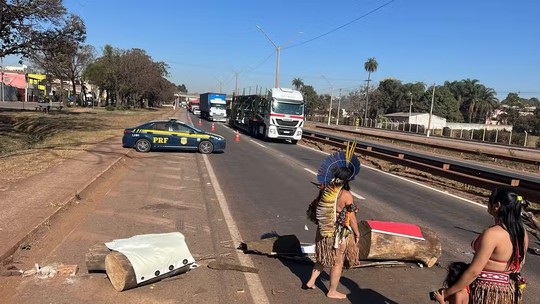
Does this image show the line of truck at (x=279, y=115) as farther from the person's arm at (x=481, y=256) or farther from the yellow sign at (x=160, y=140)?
the person's arm at (x=481, y=256)

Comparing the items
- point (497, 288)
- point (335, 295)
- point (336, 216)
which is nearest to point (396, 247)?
point (335, 295)

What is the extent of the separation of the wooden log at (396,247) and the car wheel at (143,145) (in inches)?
585

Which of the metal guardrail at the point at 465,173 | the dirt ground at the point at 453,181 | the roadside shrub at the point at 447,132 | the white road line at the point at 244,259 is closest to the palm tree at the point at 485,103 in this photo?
the roadside shrub at the point at 447,132

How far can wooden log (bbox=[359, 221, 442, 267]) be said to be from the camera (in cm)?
599

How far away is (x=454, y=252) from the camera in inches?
280

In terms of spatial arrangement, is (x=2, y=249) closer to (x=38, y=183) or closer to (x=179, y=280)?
(x=179, y=280)

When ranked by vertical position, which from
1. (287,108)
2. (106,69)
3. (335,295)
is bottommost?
(335,295)

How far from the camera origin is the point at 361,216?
919 centimetres

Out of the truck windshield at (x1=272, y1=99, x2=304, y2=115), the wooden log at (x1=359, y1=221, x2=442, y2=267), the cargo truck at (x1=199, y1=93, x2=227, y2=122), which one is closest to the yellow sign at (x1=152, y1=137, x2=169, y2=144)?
the truck windshield at (x1=272, y1=99, x2=304, y2=115)

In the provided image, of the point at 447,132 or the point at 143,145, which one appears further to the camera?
the point at 447,132

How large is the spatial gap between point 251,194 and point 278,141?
72.9ft

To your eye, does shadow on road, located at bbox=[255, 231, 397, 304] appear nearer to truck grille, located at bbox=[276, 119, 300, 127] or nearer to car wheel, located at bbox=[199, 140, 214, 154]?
car wheel, located at bbox=[199, 140, 214, 154]

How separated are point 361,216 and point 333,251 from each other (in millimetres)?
4501

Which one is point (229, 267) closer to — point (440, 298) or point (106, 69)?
point (440, 298)
